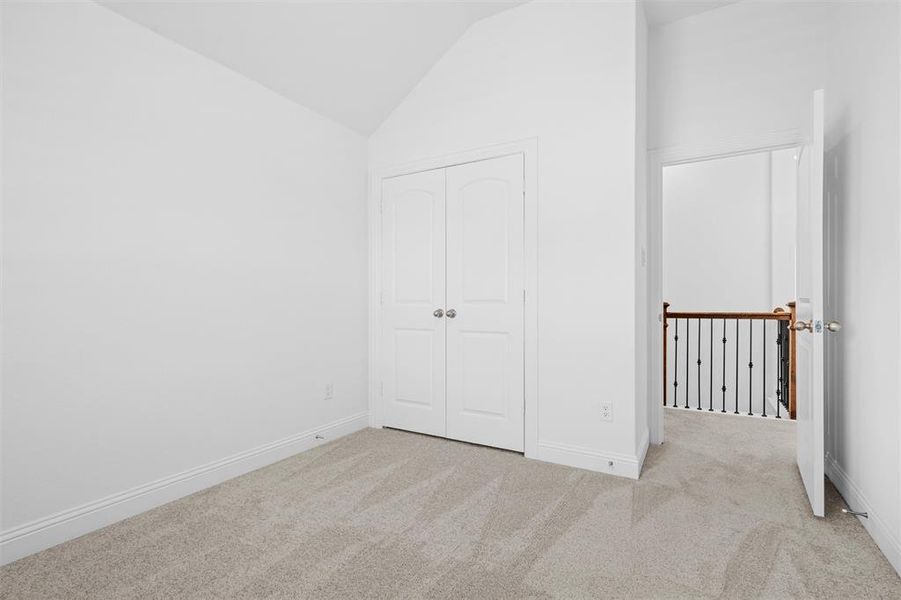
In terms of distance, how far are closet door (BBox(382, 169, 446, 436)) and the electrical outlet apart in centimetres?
112

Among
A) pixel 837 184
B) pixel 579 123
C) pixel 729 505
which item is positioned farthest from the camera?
pixel 579 123

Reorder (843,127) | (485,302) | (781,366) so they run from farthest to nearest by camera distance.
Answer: (781,366), (485,302), (843,127)

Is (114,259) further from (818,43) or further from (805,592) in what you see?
(818,43)

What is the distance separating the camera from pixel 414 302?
3.40 m

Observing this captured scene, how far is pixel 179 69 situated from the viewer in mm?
2352

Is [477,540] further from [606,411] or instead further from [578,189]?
[578,189]

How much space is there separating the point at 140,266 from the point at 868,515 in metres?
3.44

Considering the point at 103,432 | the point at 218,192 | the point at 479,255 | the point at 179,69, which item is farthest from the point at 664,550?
the point at 179,69

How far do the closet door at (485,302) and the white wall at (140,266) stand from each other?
0.95 m

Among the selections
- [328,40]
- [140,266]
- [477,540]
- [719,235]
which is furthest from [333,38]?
[719,235]

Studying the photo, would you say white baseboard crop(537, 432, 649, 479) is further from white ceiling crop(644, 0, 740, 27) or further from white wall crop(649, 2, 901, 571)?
white ceiling crop(644, 0, 740, 27)

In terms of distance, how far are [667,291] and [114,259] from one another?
5.84m

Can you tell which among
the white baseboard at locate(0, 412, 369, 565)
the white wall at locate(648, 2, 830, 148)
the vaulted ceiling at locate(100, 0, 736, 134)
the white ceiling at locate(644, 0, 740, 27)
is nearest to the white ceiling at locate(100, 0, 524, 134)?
the vaulted ceiling at locate(100, 0, 736, 134)

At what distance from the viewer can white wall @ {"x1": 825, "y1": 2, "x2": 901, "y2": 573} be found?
1.73m
